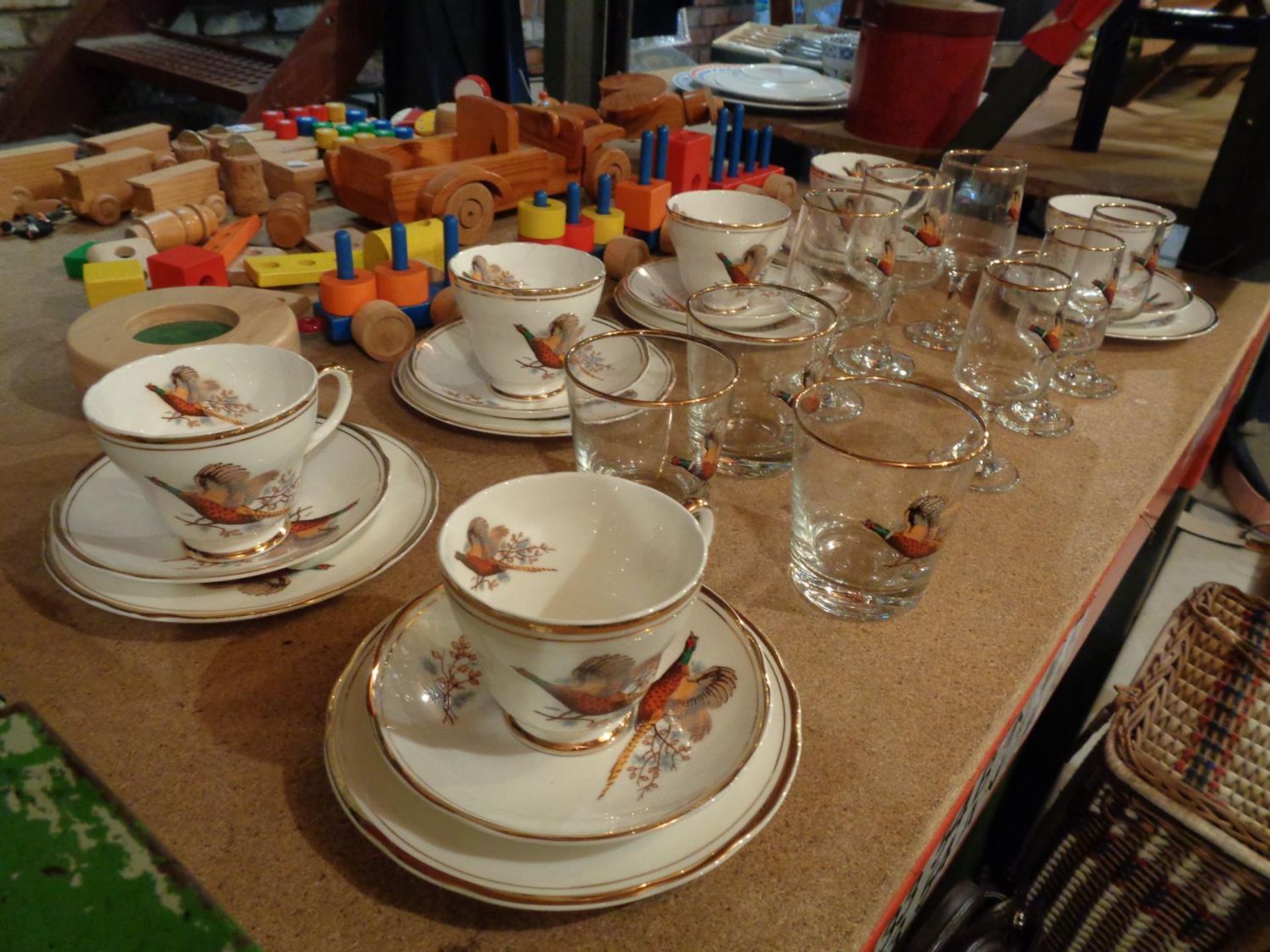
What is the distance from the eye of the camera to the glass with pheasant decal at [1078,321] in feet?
2.69

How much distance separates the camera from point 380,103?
2.65 meters

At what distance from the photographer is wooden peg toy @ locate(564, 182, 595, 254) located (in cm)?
103

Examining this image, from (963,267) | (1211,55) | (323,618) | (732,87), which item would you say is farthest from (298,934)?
(1211,55)

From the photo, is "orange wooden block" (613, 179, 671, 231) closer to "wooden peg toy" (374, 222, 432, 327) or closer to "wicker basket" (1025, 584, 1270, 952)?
"wooden peg toy" (374, 222, 432, 327)

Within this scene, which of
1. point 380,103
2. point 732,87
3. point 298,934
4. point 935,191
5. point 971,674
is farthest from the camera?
point 380,103

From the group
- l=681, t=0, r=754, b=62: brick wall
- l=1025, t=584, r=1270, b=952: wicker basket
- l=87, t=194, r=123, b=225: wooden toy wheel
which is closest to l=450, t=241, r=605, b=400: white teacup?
l=87, t=194, r=123, b=225: wooden toy wheel

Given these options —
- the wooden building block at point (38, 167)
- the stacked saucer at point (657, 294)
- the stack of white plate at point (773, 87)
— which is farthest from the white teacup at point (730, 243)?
the wooden building block at point (38, 167)

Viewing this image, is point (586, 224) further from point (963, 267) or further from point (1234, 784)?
point (1234, 784)

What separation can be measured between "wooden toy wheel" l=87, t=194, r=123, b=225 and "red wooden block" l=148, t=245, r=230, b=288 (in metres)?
0.30

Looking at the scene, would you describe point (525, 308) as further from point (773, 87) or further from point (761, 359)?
point (773, 87)

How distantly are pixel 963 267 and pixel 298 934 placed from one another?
949mm

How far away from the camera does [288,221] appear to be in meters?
1.04

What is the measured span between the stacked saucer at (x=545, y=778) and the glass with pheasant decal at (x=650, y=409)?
17 centimetres

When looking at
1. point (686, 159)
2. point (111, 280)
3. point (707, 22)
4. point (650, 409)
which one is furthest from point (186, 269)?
point (707, 22)
